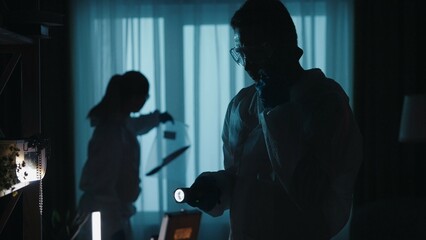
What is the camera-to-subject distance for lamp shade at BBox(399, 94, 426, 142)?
3596 millimetres

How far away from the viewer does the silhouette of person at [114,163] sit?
2816mm

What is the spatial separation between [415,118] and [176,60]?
1588 mm

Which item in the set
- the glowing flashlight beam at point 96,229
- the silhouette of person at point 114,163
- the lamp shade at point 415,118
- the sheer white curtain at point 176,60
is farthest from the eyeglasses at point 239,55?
the sheer white curtain at point 176,60

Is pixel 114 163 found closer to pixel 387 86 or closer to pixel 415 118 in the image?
pixel 415 118

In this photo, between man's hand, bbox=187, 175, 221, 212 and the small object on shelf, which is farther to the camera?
the small object on shelf

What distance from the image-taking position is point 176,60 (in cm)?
436

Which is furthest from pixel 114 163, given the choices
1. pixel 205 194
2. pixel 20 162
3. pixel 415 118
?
pixel 415 118

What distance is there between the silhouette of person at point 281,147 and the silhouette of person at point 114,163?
1.36m

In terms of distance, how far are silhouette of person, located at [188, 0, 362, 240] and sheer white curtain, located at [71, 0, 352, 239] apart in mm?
2844

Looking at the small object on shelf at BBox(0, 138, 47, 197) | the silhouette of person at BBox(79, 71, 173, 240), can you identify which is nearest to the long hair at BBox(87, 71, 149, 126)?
the silhouette of person at BBox(79, 71, 173, 240)

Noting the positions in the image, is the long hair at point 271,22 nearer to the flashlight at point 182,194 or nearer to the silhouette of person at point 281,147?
the silhouette of person at point 281,147

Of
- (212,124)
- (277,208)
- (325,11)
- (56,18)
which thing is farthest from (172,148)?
(277,208)

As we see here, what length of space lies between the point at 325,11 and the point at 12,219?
2331 millimetres

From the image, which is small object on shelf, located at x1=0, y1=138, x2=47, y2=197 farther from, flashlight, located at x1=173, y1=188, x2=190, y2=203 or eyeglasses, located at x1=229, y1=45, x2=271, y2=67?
eyeglasses, located at x1=229, y1=45, x2=271, y2=67
